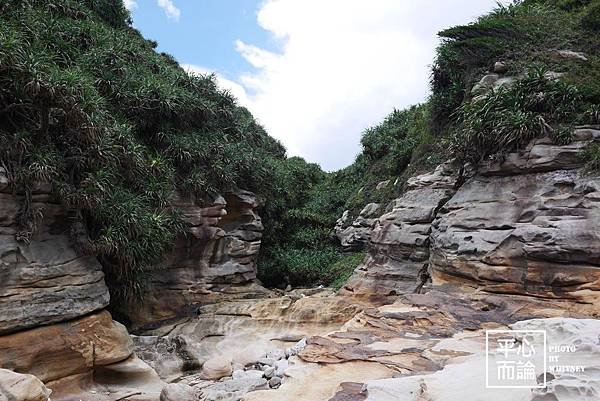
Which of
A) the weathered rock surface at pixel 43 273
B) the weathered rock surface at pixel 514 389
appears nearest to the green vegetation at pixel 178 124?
the weathered rock surface at pixel 43 273

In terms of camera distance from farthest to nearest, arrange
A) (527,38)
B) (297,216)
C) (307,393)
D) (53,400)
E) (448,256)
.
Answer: (297,216), (527,38), (448,256), (53,400), (307,393)

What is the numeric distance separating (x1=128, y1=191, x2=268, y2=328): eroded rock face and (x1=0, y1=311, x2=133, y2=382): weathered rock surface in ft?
9.71

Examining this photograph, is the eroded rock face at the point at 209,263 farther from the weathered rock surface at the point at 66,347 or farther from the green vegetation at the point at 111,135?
the weathered rock surface at the point at 66,347

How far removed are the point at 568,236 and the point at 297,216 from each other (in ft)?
39.0

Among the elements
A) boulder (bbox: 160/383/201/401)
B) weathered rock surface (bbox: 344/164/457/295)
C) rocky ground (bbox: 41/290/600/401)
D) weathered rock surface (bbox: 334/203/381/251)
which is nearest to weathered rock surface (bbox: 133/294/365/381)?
rocky ground (bbox: 41/290/600/401)

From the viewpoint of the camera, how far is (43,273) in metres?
7.39

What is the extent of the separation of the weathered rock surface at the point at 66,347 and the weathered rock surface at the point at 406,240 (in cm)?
562

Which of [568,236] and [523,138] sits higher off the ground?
[523,138]

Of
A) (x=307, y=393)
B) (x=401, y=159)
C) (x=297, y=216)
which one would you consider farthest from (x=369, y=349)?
(x=297, y=216)

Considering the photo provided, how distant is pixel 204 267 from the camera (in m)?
12.6

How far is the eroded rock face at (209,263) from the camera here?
11.6 metres

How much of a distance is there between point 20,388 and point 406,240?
7.74 metres

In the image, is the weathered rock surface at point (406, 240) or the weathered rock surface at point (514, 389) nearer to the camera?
the weathered rock surface at point (514, 389)

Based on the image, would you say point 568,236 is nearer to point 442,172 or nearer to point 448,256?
point 448,256
